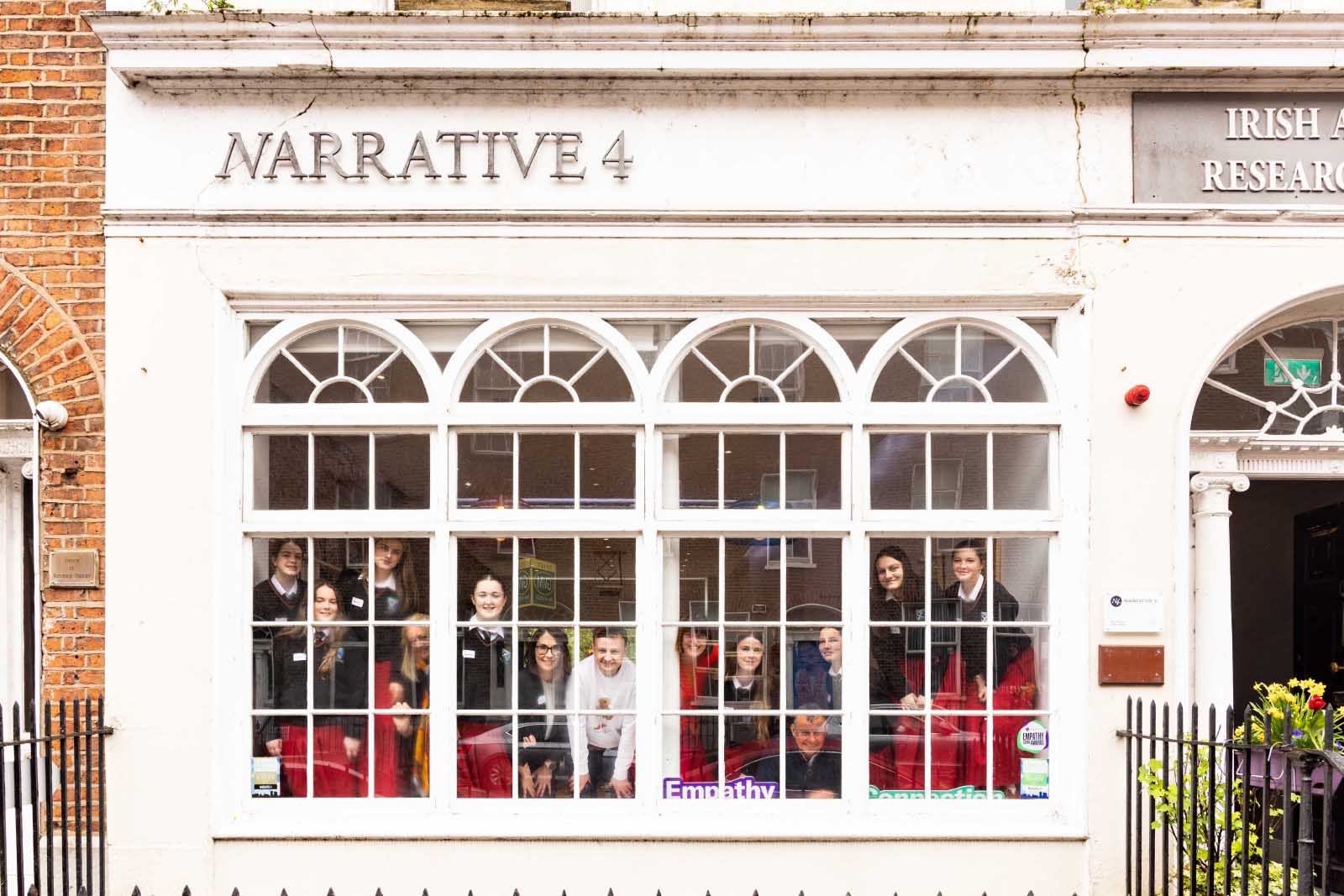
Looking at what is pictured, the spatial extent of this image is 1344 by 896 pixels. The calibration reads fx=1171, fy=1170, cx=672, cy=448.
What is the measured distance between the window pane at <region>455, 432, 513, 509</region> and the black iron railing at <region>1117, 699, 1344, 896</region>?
11.5ft

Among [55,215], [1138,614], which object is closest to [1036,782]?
[1138,614]

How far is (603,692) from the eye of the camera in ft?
21.4

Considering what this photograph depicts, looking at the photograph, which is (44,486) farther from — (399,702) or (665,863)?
(665,863)

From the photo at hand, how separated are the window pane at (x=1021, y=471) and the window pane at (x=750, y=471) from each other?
49.2 inches

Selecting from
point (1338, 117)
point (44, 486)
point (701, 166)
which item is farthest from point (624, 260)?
point (1338, 117)

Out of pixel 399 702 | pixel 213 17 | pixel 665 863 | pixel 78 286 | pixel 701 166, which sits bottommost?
pixel 665 863

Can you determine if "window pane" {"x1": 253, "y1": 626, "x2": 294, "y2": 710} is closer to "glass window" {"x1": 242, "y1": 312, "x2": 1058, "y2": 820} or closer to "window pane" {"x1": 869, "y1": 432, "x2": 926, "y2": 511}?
"glass window" {"x1": 242, "y1": 312, "x2": 1058, "y2": 820}

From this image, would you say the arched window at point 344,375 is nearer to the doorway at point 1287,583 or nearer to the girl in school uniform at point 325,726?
the girl in school uniform at point 325,726

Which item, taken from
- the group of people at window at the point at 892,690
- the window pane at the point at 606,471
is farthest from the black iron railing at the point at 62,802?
the group of people at window at the point at 892,690

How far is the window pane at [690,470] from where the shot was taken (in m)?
6.54

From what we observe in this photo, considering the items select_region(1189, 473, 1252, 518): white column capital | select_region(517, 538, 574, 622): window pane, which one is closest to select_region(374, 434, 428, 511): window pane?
select_region(517, 538, 574, 622): window pane

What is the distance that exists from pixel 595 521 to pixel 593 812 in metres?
1.59

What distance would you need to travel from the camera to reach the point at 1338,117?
649cm

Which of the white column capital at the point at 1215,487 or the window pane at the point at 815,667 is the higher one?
the white column capital at the point at 1215,487
